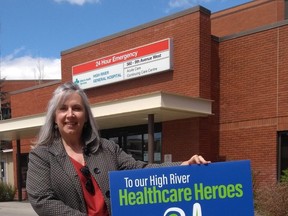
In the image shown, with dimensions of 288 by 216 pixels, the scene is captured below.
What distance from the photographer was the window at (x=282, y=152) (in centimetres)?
1366

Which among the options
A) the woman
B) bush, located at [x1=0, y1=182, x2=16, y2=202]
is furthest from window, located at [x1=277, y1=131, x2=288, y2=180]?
bush, located at [x1=0, y1=182, x2=16, y2=202]

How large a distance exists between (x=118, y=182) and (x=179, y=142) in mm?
12769

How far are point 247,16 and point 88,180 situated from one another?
29.7 metres

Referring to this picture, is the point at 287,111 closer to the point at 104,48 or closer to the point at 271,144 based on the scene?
the point at 271,144

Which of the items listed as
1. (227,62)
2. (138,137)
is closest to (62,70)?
(138,137)

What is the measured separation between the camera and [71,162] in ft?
8.05

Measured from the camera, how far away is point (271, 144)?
13.8 meters

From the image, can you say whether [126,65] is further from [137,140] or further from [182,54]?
[137,140]

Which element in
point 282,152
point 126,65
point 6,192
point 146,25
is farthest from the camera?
point 6,192

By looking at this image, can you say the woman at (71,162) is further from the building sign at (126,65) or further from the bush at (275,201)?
the building sign at (126,65)

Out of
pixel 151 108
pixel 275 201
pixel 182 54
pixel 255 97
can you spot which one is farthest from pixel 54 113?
pixel 182 54

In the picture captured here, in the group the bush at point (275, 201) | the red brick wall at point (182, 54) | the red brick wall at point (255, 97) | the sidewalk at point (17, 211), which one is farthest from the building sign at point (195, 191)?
the sidewalk at point (17, 211)

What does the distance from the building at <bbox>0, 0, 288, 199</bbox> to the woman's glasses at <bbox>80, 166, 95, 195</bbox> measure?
10396 mm

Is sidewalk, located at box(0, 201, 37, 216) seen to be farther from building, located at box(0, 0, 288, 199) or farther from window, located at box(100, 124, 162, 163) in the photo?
window, located at box(100, 124, 162, 163)
